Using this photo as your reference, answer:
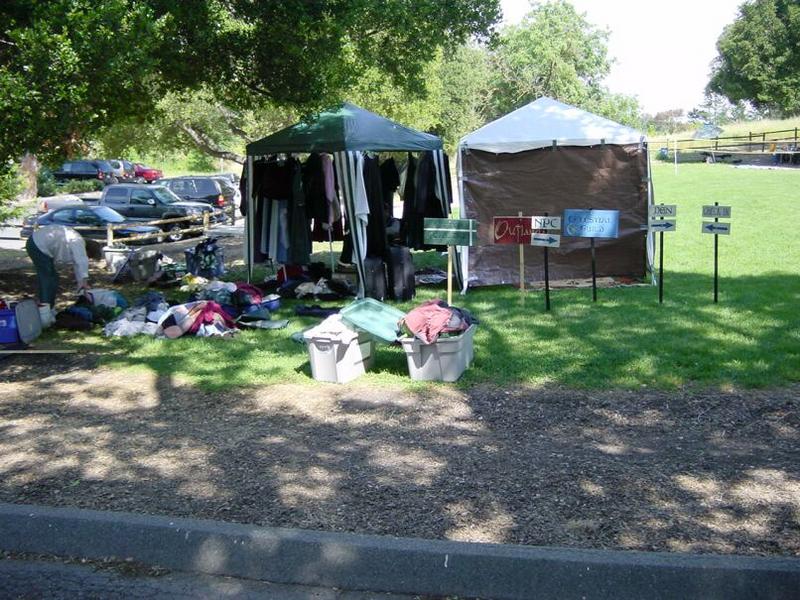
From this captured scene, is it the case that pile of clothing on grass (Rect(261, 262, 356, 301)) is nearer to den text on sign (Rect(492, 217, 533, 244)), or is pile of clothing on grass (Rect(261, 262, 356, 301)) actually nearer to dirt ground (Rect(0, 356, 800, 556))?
den text on sign (Rect(492, 217, 533, 244))

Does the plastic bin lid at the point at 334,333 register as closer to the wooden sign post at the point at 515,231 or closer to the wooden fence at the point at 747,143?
the wooden sign post at the point at 515,231

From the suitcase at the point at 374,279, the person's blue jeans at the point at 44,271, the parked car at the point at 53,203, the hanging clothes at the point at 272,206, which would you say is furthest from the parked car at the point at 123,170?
the suitcase at the point at 374,279

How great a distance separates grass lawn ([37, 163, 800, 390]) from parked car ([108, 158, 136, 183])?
40025mm

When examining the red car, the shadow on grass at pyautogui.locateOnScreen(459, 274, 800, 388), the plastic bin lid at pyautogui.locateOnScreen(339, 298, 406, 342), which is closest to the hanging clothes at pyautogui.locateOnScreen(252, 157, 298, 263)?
the shadow on grass at pyautogui.locateOnScreen(459, 274, 800, 388)

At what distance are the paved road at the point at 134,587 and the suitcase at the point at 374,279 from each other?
25.6 ft

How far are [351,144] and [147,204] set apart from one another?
49.7 feet

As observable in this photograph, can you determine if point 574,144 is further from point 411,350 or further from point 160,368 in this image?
point 160,368

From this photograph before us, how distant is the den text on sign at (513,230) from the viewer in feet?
35.8

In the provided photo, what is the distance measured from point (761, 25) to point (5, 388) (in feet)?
216

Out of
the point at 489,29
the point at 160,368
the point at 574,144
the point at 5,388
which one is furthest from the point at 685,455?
the point at 489,29

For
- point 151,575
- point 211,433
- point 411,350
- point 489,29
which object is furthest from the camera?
point 489,29

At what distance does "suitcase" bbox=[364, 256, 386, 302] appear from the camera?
12.4 m

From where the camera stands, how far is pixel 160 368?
30.2 feet

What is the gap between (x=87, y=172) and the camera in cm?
4897
